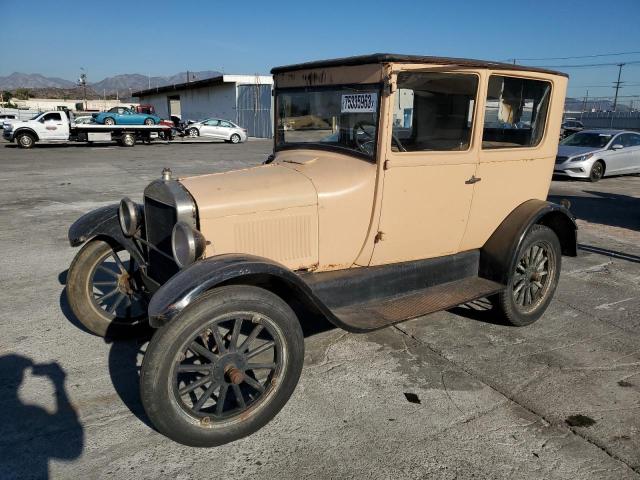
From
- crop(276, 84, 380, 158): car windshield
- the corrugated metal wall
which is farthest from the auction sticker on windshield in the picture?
the corrugated metal wall

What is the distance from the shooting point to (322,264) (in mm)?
3115

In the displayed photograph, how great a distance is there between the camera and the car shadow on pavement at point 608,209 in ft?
26.1

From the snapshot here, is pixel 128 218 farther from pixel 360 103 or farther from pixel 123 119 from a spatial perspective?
pixel 123 119

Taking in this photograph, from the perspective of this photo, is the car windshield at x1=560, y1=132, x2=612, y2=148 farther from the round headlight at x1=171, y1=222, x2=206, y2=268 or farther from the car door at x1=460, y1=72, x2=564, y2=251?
the round headlight at x1=171, y1=222, x2=206, y2=268

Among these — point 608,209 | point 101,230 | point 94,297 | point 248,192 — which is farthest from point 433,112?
point 608,209

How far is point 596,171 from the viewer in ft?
40.9

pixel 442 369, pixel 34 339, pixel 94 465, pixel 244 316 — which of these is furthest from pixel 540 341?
pixel 34 339

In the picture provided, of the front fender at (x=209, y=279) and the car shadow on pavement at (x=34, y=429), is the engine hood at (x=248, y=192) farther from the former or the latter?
the car shadow on pavement at (x=34, y=429)

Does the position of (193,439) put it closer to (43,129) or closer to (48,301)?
(48,301)

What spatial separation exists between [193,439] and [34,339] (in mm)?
1897

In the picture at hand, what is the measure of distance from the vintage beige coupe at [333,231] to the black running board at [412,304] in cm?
2

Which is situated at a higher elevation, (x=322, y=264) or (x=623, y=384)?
(x=322, y=264)

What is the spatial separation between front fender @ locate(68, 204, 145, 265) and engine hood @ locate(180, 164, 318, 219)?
0.68 metres

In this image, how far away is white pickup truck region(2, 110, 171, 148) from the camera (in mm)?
20750
